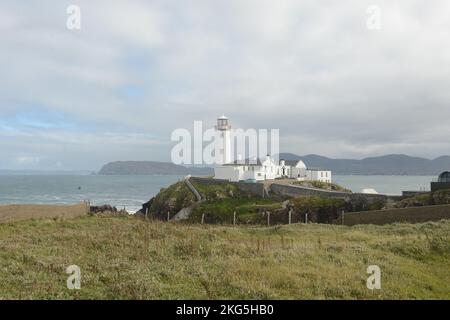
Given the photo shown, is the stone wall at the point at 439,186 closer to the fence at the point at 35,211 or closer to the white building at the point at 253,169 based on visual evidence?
the fence at the point at 35,211

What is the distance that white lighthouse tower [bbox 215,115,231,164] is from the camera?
76500 millimetres

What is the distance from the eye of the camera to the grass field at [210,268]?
28.9 feet

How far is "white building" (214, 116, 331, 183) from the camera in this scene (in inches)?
2825

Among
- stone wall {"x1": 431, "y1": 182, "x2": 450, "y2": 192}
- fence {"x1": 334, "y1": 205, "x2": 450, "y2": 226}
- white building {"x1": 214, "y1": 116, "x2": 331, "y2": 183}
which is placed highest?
white building {"x1": 214, "y1": 116, "x2": 331, "y2": 183}

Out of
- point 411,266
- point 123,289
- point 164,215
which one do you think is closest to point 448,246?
point 411,266

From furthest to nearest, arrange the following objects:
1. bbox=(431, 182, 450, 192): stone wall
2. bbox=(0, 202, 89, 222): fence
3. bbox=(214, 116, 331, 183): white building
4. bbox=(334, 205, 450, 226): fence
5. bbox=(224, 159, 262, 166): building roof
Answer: bbox=(224, 159, 262, 166): building roof, bbox=(214, 116, 331, 183): white building, bbox=(431, 182, 450, 192): stone wall, bbox=(0, 202, 89, 222): fence, bbox=(334, 205, 450, 226): fence

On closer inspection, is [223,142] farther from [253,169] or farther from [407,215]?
[407,215]

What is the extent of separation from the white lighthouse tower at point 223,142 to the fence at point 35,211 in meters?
45.7

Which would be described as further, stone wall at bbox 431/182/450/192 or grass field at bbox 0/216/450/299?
stone wall at bbox 431/182/450/192

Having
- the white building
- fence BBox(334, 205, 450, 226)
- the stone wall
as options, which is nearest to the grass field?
fence BBox(334, 205, 450, 226)

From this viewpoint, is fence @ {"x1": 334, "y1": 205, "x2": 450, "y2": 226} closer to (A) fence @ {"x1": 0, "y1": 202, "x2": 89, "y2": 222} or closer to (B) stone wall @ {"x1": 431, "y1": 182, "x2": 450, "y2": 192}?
(B) stone wall @ {"x1": 431, "y1": 182, "x2": 450, "y2": 192}

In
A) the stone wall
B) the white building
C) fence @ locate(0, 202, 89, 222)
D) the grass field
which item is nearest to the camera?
the grass field

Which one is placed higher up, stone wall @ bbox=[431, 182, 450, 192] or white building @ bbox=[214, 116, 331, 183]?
white building @ bbox=[214, 116, 331, 183]
